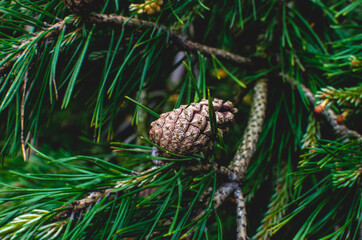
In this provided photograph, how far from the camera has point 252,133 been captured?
68 centimetres

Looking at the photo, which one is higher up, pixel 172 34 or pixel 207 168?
pixel 172 34

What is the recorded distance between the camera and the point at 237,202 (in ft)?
1.77

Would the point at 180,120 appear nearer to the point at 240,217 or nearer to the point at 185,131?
the point at 185,131

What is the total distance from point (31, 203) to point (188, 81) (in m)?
0.46

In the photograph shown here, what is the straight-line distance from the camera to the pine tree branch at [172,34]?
0.59m

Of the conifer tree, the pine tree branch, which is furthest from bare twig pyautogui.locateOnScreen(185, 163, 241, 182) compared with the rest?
the pine tree branch

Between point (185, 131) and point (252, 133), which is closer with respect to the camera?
point (185, 131)

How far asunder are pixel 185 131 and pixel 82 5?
0.33m

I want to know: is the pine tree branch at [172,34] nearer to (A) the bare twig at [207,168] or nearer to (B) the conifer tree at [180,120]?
(B) the conifer tree at [180,120]

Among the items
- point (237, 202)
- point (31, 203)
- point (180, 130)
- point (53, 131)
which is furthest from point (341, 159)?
point (53, 131)

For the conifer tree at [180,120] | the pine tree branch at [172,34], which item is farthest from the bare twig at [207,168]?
the pine tree branch at [172,34]

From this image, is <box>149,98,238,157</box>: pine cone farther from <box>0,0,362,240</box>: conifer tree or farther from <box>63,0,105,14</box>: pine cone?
<box>63,0,105,14</box>: pine cone

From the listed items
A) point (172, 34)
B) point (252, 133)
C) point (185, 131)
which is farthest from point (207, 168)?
point (172, 34)

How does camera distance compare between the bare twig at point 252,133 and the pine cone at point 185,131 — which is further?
the bare twig at point 252,133
